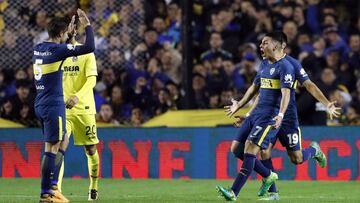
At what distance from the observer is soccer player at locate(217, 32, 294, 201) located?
Answer: 11891 millimetres

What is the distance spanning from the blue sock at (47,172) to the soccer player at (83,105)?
143 cm

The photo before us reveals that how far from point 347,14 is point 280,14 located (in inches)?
55.9

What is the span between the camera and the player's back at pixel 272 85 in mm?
12000

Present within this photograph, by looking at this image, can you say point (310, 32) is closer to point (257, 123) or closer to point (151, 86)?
point (151, 86)

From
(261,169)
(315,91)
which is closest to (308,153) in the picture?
(261,169)

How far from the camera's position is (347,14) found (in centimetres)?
1952

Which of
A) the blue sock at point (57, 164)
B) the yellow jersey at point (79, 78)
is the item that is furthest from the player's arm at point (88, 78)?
the blue sock at point (57, 164)

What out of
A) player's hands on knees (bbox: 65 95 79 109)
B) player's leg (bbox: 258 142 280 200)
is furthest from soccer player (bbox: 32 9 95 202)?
player's leg (bbox: 258 142 280 200)

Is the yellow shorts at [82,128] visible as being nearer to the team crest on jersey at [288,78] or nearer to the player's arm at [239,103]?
the player's arm at [239,103]

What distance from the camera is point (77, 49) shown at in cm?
1098

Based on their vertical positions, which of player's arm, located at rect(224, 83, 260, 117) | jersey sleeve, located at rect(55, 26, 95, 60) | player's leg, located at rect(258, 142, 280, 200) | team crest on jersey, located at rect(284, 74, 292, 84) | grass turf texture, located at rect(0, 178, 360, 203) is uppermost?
jersey sleeve, located at rect(55, 26, 95, 60)

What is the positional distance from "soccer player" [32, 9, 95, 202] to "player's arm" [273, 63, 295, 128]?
239cm

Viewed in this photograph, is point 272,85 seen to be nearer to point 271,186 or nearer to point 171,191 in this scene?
point 271,186

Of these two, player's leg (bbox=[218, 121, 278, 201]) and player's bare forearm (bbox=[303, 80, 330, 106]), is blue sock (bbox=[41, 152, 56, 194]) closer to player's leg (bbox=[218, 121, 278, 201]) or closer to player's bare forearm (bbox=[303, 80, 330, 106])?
player's leg (bbox=[218, 121, 278, 201])
